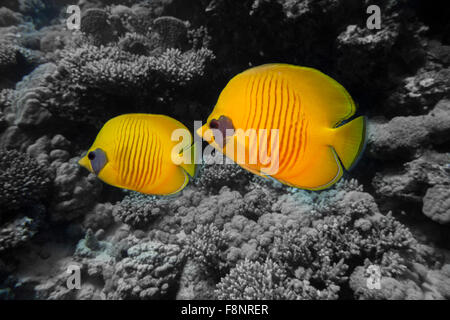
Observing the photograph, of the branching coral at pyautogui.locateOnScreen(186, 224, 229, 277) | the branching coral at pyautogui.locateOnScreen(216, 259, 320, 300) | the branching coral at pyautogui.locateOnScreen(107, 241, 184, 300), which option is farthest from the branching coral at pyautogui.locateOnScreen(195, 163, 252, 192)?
the branching coral at pyautogui.locateOnScreen(216, 259, 320, 300)

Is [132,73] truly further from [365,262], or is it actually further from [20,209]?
[365,262]

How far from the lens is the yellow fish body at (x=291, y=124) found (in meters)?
0.85

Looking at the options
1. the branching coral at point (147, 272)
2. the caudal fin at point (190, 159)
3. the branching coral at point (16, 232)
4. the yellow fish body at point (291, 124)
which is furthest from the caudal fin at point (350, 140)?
the branching coral at point (16, 232)

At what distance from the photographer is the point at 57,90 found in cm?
338

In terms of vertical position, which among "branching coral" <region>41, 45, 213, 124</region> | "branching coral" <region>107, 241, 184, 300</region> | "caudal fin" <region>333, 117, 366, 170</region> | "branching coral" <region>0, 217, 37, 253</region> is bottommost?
"branching coral" <region>107, 241, 184, 300</region>

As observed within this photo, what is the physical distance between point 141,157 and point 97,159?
24 cm

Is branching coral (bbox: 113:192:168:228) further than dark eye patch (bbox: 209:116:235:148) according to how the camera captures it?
Yes

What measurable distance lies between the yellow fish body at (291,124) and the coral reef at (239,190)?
165 cm

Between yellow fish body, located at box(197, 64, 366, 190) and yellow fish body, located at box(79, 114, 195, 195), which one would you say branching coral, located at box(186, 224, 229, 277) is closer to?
yellow fish body, located at box(79, 114, 195, 195)

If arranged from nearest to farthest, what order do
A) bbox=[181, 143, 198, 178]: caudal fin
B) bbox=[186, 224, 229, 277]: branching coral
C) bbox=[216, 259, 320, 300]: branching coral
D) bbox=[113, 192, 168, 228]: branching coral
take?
bbox=[181, 143, 198, 178]: caudal fin, bbox=[216, 259, 320, 300]: branching coral, bbox=[186, 224, 229, 277]: branching coral, bbox=[113, 192, 168, 228]: branching coral

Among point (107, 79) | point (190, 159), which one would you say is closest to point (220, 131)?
point (190, 159)

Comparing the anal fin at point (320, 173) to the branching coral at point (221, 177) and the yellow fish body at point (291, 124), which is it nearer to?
the yellow fish body at point (291, 124)

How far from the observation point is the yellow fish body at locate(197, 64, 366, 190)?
2.80 ft

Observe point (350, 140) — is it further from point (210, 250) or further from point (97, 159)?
point (210, 250)
